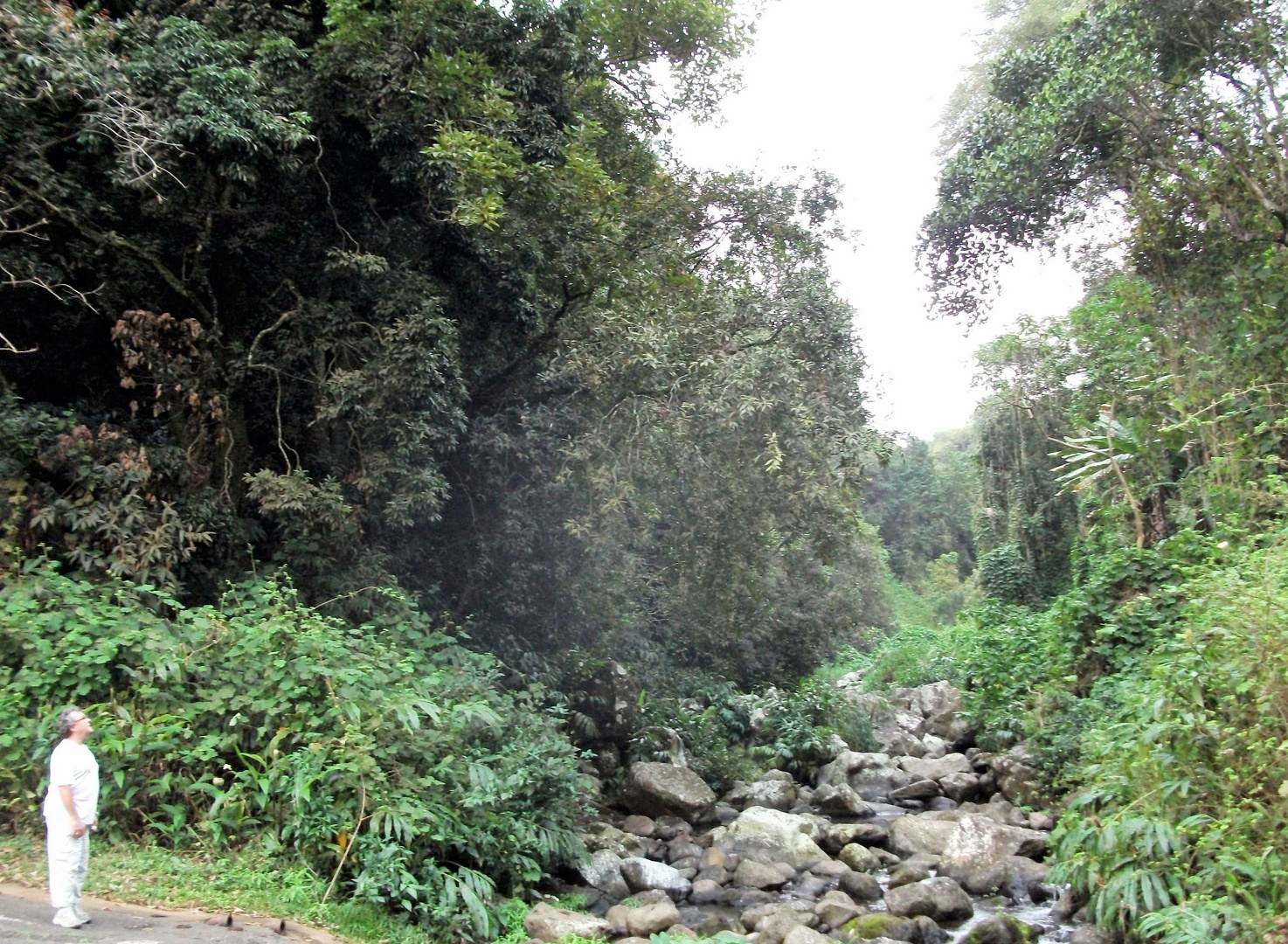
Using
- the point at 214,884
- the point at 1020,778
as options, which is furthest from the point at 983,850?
the point at 214,884

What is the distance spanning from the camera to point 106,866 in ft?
20.8

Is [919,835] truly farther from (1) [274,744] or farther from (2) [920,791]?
(1) [274,744]

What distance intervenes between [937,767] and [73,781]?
1177 cm

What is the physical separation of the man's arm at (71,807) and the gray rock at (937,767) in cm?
1095

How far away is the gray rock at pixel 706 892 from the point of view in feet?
30.2

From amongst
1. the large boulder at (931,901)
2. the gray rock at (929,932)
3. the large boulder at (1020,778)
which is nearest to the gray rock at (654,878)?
the large boulder at (931,901)

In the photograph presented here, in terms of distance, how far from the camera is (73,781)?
5.23 m

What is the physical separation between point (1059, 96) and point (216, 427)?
11.4 meters

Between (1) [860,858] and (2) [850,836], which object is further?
(2) [850,836]

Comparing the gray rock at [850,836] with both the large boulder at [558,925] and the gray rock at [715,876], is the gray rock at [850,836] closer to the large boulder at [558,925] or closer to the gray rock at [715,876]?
the gray rock at [715,876]

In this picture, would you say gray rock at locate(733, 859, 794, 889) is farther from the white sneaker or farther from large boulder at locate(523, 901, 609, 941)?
the white sneaker

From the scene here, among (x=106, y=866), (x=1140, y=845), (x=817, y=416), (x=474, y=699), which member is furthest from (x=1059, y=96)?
(x=106, y=866)

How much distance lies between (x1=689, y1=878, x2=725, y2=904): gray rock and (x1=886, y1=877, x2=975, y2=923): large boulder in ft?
5.25

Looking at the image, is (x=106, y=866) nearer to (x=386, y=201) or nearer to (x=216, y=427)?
(x=216, y=427)
